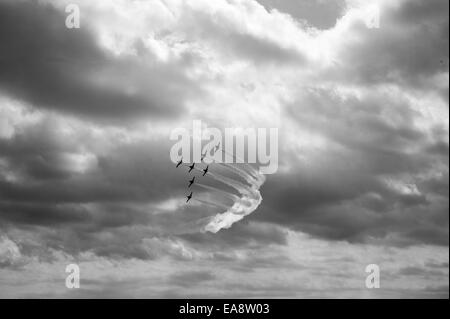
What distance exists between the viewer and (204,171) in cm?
19800
